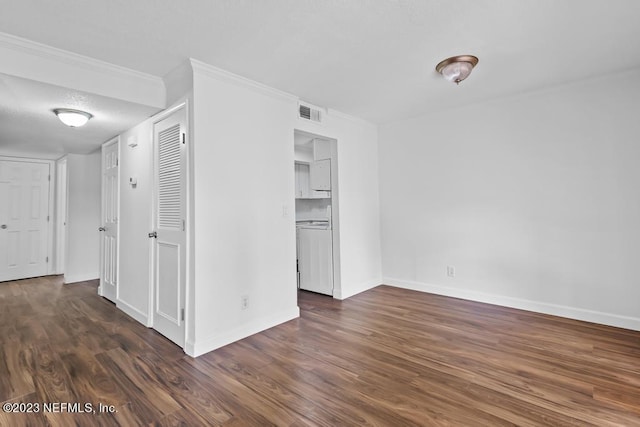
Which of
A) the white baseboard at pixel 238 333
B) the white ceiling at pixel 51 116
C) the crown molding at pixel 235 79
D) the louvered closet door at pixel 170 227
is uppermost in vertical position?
the crown molding at pixel 235 79

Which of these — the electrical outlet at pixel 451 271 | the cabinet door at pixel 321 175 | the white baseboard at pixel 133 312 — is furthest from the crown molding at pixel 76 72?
the electrical outlet at pixel 451 271

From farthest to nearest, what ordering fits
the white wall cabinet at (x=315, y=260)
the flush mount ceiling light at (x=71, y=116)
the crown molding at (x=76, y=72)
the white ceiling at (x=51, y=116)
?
the white wall cabinet at (x=315, y=260) < the flush mount ceiling light at (x=71, y=116) < the white ceiling at (x=51, y=116) < the crown molding at (x=76, y=72)

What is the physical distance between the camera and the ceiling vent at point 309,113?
3466 mm

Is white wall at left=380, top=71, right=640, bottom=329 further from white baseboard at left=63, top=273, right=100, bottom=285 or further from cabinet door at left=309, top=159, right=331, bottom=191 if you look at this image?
white baseboard at left=63, top=273, right=100, bottom=285

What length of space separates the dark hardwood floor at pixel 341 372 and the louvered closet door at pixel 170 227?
0.74 feet

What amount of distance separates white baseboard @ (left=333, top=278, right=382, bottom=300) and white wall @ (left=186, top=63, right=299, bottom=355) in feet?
2.58

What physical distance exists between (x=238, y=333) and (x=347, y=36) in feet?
8.51

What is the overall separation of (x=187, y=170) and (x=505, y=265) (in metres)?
3.56

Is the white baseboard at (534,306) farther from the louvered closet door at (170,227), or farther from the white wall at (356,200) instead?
the louvered closet door at (170,227)

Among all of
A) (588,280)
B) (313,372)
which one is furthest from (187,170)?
(588,280)

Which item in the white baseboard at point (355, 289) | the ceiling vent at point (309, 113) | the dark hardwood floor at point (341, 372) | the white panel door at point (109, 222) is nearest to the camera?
the dark hardwood floor at point (341, 372)

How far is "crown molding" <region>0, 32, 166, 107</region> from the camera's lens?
2.08m

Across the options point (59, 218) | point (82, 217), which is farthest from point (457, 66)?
point (59, 218)

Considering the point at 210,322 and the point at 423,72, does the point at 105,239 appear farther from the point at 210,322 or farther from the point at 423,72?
the point at 423,72
